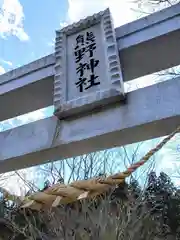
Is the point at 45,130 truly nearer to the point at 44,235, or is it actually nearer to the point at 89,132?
the point at 89,132

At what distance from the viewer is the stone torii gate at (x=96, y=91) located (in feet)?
5.29

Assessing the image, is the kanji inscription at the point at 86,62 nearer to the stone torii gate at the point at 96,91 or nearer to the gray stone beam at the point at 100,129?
the stone torii gate at the point at 96,91

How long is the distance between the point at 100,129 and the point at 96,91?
22 centimetres

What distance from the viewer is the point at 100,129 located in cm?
165

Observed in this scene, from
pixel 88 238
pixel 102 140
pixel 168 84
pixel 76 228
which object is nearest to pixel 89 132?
pixel 102 140

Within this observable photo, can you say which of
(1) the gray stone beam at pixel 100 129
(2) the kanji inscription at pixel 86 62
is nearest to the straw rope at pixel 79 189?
(1) the gray stone beam at pixel 100 129

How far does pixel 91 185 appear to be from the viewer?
0.88 m

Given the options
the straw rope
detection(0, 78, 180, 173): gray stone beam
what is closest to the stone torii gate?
detection(0, 78, 180, 173): gray stone beam

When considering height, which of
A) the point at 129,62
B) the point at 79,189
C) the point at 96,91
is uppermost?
the point at 129,62

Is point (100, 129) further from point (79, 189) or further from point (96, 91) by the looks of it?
point (79, 189)

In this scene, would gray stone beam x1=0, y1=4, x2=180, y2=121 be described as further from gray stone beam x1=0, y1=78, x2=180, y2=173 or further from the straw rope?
the straw rope

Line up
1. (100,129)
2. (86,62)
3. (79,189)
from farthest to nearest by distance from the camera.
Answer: (86,62) < (100,129) < (79,189)

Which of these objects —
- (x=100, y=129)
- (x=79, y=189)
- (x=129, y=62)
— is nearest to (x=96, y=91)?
(x=100, y=129)

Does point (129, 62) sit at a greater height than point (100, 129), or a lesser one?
greater
